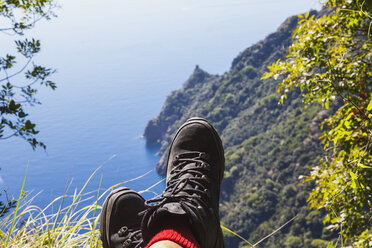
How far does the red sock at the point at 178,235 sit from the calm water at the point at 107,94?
1391mm

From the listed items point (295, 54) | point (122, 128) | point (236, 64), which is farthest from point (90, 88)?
point (295, 54)

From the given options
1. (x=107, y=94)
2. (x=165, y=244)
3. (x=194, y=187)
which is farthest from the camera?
(x=107, y=94)

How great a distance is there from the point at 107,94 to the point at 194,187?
326 ft

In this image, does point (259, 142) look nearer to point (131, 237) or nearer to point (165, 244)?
point (131, 237)

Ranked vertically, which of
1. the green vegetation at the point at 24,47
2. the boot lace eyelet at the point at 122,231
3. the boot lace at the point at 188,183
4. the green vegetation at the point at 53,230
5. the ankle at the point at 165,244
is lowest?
the boot lace eyelet at the point at 122,231

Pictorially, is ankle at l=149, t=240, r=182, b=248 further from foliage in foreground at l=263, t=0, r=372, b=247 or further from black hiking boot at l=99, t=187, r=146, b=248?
foliage in foreground at l=263, t=0, r=372, b=247

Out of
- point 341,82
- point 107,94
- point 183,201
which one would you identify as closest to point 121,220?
point 183,201

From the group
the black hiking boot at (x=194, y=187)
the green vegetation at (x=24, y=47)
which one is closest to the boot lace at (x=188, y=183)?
the black hiking boot at (x=194, y=187)

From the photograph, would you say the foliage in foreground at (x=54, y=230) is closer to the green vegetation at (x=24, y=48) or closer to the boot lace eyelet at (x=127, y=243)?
the boot lace eyelet at (x=127, y=243)

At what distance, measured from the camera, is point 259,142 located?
41.0 m

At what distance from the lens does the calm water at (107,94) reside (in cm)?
4989

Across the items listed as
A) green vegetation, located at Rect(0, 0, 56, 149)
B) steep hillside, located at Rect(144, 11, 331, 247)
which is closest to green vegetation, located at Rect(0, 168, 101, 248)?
green vegetation, located at Rect(0, 0, 56, 149)

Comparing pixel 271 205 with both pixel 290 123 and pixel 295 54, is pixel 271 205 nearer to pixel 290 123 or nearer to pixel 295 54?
pixel 290 123

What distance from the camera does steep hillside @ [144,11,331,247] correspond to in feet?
97.3
